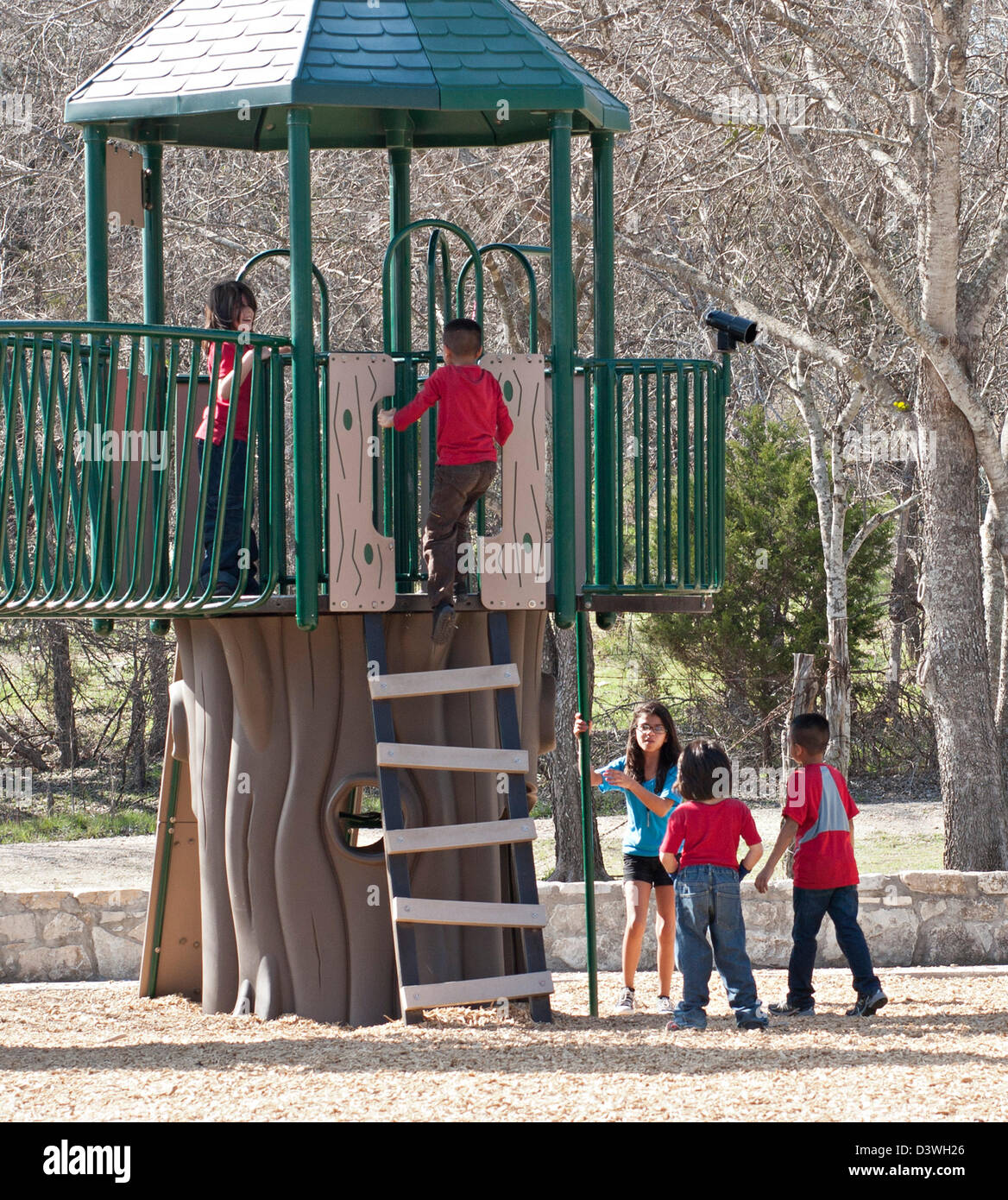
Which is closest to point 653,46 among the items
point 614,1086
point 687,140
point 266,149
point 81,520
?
point 687,140

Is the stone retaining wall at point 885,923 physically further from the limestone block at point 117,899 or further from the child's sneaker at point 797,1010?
the limestone block at point 117,899

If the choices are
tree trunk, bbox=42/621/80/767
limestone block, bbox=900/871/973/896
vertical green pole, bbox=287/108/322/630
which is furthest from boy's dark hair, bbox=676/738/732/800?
tree trunk, bbox=42/621/80/767

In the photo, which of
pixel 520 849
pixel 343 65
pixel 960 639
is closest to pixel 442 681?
pixel 520 849

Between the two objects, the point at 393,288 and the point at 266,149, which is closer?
the point at 393,288

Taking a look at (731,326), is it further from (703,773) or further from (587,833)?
(587,833)

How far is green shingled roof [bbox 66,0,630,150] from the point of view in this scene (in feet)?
21.1

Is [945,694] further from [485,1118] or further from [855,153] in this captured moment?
[485,1118]

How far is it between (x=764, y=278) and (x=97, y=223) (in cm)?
813

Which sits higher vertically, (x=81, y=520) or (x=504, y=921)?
(x=81, y=520)

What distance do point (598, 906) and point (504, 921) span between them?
2426 mm

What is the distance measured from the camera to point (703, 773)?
6.52 m

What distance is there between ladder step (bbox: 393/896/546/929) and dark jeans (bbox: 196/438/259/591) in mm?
1517

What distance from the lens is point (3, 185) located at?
1454cm

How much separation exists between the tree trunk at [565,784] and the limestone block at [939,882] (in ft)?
15.5
